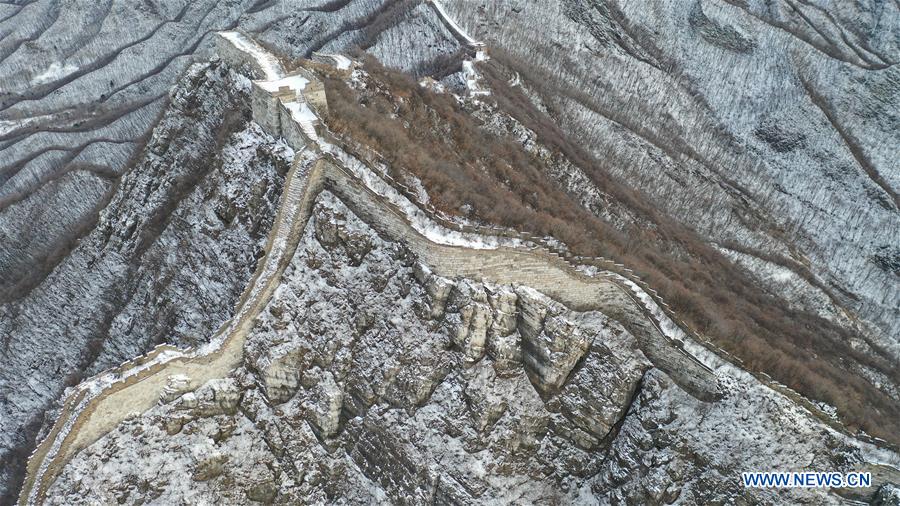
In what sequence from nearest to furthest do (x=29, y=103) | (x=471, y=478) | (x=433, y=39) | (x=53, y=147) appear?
1. (x=471, y=478)
2. (x=433, y=39)
3. (x=53, y=147)
4. (x=29, y=103)

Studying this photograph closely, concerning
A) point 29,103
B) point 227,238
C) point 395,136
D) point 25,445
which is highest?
point 29,103

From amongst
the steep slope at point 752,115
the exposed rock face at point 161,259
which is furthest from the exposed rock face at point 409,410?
the steep slope at point 752,115

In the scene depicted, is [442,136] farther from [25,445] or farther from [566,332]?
[25,445]

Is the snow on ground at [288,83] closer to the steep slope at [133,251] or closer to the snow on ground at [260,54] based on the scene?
the snow on ground at [260,54]

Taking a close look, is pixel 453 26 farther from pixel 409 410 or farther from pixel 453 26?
pixel 409 410

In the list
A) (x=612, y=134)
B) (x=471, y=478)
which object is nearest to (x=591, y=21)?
(x=612, y=134)

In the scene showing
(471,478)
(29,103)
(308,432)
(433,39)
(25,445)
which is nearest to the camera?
(471,478)
